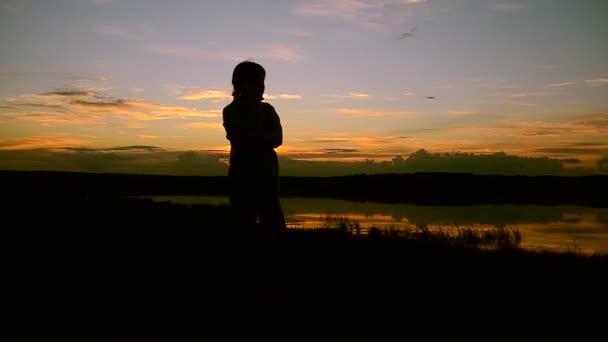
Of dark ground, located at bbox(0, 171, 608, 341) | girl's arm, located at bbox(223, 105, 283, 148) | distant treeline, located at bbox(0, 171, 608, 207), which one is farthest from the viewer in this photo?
distant treeline, located at bbox(0, 171, 608, 207)

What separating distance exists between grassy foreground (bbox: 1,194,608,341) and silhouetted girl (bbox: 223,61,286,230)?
0.43 m

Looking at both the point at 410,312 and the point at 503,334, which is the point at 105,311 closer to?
the point at 410,312

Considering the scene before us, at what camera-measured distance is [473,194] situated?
152ft

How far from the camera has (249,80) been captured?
19.5ft

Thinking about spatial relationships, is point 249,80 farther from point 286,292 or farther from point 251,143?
point 286,292

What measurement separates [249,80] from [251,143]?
0.68 metres

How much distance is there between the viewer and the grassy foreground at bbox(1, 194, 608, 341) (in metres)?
4.47

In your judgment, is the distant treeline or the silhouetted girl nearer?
the silhouetted girl

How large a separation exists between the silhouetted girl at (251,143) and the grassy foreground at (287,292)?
17.1 inches

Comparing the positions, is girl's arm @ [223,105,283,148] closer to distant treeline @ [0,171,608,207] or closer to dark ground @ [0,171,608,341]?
dark ground @ [0,171,608,341]

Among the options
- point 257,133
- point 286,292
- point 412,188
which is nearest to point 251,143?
point 257,133

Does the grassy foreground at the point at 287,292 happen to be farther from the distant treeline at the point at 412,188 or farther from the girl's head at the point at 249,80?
the distant treeline at the point at 412,188

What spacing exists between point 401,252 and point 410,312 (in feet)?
13.2

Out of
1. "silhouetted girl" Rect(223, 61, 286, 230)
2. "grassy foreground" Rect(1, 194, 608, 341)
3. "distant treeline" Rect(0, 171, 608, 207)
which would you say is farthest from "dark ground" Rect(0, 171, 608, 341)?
"distant treeline" Rect(0, 171, 608, 207)
